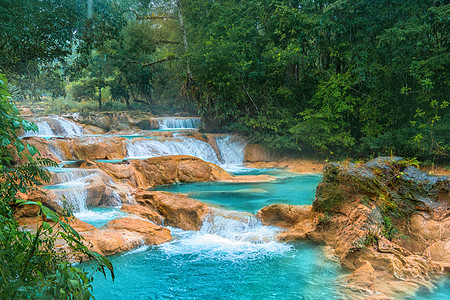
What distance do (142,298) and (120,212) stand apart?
362cm

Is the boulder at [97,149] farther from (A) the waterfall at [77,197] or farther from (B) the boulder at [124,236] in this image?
(B) the boulder at [124,236]

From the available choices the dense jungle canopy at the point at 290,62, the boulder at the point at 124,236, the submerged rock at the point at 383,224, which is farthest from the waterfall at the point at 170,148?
the submerged rock at the point at 383,224

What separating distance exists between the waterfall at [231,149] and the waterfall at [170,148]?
1.87 feet

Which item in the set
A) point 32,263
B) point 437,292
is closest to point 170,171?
point 437,292

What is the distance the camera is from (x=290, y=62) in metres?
14.0

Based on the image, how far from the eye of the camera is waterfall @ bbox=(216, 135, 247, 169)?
50.4 ft

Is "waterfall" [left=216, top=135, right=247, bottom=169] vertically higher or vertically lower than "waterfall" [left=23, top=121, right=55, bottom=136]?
lower

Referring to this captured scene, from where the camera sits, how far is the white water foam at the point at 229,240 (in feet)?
18.0

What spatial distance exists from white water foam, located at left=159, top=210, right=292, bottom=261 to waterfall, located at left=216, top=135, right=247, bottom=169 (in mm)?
8385

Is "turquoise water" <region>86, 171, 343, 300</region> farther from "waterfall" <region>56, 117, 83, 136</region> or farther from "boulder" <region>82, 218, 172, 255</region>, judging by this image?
"waterfall" <region>56, 117, 83, 136</region>

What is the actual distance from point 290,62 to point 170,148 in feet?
20.2

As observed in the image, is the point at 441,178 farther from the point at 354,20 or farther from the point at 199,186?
the point at 354,20

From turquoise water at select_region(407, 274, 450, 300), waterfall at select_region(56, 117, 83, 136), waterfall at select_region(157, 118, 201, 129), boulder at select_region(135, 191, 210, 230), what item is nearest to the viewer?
turquoise water at select_region(407, 274, 450, 300)

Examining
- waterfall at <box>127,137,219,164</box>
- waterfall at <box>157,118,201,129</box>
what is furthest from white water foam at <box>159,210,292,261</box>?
waterfall at <box>157,118,201,129</box>
